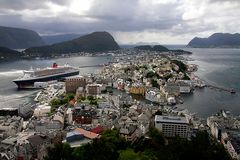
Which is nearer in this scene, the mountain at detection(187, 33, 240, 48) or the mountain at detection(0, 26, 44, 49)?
the mountain at detection(0, 26, 44, 49)

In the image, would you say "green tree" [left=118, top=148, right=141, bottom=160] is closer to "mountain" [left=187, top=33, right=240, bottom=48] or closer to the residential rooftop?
the residential rooftop

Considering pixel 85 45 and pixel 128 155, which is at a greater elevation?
pixel 128 155

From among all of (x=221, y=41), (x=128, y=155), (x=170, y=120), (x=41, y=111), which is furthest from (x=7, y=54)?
(x=221, y=41)

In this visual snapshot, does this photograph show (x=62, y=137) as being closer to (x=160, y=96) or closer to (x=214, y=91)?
(x=160, y=96)

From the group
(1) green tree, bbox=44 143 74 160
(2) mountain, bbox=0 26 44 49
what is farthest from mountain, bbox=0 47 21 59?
→ (1) green tree, bbox=44 143 74 160

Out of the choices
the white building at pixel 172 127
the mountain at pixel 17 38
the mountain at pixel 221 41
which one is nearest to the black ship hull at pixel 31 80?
the white building at pixel 172 127

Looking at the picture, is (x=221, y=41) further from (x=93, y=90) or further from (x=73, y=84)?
(x=93, y=90)

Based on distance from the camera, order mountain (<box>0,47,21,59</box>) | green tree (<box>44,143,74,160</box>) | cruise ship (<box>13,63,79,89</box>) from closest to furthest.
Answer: green tree (<box>44,143,74,160</box>), cruise ship (<box>13,63,79,89</box>), mountain (<box>0,47,21,59</box>)
